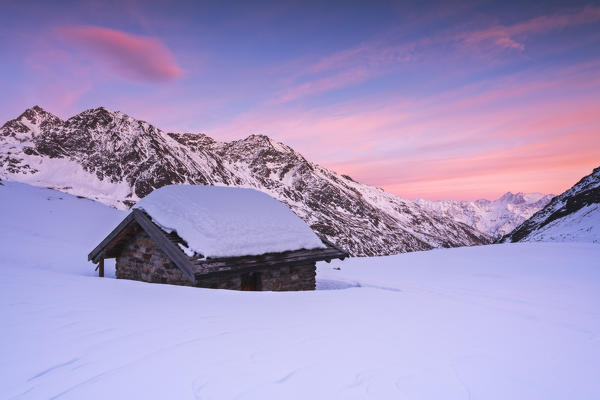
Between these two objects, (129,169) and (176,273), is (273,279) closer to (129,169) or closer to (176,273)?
(176,273)

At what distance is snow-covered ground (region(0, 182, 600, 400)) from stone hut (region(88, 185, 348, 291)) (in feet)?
6.39

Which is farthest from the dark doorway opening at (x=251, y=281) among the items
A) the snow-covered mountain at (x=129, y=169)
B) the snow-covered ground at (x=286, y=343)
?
the snow-covered mountain at (x=129, y=169)

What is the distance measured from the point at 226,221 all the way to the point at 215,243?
114 cm

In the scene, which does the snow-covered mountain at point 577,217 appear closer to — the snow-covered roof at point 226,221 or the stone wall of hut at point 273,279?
the stone wall of hut at point 273,279

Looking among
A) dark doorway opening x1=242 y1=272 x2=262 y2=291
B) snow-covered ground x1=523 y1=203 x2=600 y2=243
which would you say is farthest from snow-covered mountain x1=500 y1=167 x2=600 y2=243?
dark doorway opening x1=242 y1=272 x2=262 y2=291

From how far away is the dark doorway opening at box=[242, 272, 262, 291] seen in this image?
390 inches

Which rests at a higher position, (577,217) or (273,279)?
(577,217)

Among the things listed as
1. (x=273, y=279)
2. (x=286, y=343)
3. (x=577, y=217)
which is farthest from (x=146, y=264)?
(x=577, y=217)

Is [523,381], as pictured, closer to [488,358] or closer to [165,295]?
[488,358]

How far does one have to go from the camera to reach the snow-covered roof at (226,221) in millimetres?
8891

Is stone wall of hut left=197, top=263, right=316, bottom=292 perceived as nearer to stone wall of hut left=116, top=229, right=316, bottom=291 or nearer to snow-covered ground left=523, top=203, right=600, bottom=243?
stone wall of hut left=116, top=229, right=316, bottom=291

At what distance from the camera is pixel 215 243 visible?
28.6 feet

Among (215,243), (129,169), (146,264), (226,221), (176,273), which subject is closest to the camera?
(215,243)

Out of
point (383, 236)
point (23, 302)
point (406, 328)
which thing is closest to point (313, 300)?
point (406, 328)
